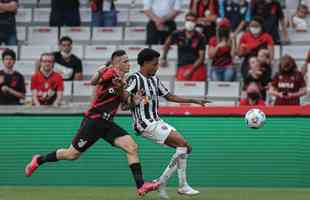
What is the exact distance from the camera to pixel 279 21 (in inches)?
755

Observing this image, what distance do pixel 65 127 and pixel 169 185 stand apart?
6.14ft

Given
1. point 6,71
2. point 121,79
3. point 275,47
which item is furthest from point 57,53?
point 121,79

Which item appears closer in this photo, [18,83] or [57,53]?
[18,83]

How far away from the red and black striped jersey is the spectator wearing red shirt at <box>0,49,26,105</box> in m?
4.18

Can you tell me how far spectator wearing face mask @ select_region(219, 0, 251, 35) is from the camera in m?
19.3

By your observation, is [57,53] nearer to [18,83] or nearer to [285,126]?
[18,83]

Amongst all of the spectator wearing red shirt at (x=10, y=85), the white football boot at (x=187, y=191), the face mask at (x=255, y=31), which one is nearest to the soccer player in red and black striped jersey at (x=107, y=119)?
the white football boot at (x=187, y=191)

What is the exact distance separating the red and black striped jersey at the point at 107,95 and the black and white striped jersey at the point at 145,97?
182 millimetres

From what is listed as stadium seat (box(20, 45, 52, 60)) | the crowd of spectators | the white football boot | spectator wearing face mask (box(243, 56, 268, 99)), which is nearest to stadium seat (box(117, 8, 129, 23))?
the crowd of spectators

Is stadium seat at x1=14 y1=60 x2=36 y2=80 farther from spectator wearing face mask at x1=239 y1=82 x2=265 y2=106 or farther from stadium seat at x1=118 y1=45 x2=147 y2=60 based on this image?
spectator wearing face mask at x1=239 y1=82 x2=265 y2=106

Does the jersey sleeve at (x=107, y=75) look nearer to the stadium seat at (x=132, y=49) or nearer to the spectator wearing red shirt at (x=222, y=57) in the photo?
the spectator wearing red shirt at (x=222, y=57)

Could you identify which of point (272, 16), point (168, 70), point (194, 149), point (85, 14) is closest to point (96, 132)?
point (194, 149)

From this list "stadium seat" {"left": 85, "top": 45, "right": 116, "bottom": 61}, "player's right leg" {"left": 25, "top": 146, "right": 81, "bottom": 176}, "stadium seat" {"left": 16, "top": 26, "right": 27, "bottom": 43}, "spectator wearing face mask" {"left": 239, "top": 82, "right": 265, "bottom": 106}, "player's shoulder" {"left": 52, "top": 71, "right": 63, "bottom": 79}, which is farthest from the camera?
"stadium seat" {"left": 16, "top": 26, "right": 27, "bottom": 43}

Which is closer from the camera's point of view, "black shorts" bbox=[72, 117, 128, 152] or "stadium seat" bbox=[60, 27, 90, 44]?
"black shorts" bbox=[72, 117, 128, 152]
